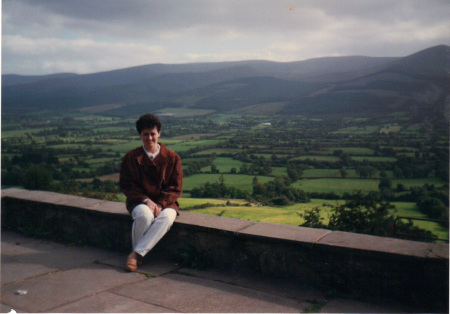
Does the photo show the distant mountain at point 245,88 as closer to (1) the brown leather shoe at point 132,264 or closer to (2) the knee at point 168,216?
(2) the knee at point 168,216

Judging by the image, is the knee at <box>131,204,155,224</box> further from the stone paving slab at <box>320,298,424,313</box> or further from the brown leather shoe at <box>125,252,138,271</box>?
the stone paving slab at <box>320,298,424,313</box>

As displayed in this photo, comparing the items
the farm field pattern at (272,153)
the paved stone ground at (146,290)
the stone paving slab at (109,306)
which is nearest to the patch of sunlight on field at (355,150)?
the farm field pattern at (272,153)

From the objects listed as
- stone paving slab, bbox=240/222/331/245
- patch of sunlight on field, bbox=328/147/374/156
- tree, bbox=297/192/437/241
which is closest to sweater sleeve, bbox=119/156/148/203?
stone paving slab, bbox=240/222/331/245

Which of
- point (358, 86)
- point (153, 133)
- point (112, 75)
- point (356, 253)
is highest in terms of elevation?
point (112, 75)

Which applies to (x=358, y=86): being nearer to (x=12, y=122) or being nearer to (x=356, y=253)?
Answer: (x=356, y=253)

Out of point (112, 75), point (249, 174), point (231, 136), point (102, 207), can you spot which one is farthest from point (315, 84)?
point (102, 207)

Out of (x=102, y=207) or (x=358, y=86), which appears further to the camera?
(x=358, y=86)

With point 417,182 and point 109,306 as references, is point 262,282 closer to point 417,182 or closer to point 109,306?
point 109,306
